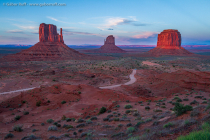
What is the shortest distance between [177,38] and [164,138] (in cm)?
11626

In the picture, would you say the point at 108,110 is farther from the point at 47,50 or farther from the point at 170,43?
the point at 170,43

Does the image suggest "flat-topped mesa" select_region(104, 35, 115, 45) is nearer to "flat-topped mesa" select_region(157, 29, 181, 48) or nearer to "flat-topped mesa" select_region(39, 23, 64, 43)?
"flat-topped mesa" select_region(157, 29, 181, 48)

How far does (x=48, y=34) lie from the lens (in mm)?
86312

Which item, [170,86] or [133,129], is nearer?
[133,129]

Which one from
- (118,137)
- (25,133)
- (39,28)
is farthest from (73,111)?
(39,28)

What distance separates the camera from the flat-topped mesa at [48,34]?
276ft

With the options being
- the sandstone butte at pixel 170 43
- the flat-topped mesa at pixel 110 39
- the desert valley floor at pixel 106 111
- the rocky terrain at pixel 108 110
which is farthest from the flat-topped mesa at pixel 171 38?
the rocky terrain at pixel 108 110

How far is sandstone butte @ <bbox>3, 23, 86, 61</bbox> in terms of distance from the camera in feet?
232

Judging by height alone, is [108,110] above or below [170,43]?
below

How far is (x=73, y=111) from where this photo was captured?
1284 cm

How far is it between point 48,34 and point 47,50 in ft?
49.6

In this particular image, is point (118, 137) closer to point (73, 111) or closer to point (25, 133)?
point (25, 133)

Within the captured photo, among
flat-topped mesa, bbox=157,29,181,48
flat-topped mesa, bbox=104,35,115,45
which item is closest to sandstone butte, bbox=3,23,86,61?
flat-topped mesa, bbox=157,29,181,48

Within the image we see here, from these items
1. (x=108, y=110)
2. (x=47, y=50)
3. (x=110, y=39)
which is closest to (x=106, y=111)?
(x=108, y=110)
